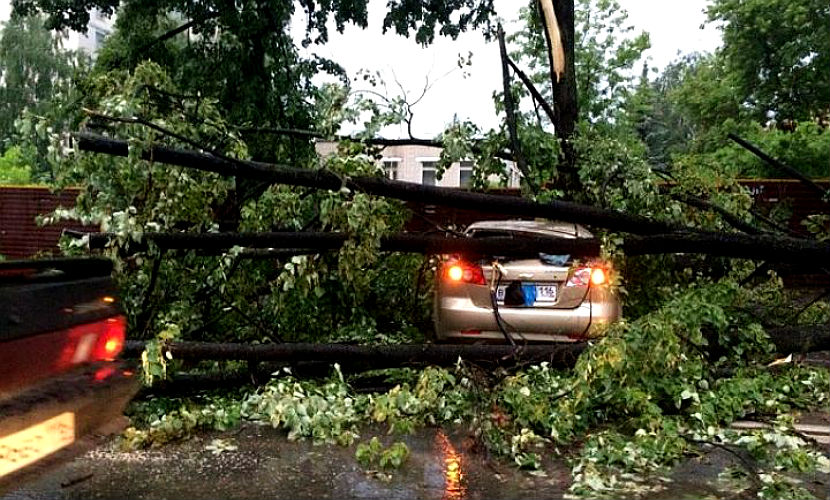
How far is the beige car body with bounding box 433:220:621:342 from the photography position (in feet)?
18.7

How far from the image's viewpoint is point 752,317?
560cm

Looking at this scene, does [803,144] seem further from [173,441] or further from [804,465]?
[173,441]

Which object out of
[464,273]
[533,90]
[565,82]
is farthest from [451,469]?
[565,82]

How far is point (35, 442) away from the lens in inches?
100

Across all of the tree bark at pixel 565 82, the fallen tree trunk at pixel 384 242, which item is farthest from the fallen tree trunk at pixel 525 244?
the tree bark at pixel 565 82

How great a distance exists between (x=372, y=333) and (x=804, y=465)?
10.8 ft

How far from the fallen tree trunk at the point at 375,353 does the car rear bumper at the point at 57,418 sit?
6.24ft

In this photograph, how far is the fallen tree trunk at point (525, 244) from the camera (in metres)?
5.18

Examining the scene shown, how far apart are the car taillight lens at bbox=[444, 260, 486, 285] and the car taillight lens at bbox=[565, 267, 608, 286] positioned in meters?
0.68

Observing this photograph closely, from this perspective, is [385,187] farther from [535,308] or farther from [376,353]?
[535,308]

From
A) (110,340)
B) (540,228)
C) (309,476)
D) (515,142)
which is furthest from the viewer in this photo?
(515,142)

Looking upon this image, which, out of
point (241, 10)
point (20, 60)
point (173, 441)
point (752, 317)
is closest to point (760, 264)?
point (752, 317)

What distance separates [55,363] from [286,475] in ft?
5.40

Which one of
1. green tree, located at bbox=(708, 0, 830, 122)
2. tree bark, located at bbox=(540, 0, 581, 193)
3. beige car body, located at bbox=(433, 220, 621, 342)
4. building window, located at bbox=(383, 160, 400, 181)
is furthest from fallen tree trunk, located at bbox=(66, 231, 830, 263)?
green tree, located at bbox=(708, 0, 830, 122)
